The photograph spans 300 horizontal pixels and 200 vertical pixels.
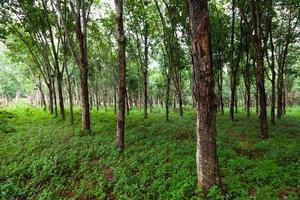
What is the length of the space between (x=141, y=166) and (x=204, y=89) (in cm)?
380

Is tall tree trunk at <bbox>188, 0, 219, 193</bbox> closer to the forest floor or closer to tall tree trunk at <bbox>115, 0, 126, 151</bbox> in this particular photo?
the forest floor

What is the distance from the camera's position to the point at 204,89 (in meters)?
4.62

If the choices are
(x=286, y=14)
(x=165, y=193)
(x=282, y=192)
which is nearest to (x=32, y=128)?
(x=165, y=193)

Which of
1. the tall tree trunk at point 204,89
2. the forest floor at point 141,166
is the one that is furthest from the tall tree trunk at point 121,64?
the tall tree trunk at point 204,89

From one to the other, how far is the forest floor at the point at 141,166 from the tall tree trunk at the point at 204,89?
25.1 inches

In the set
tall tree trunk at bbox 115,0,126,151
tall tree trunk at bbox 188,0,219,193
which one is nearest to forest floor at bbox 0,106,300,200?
tall tree trunk at bbox 188,0,219,193

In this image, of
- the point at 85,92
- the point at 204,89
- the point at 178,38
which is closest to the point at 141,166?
Result: the point at 204,89

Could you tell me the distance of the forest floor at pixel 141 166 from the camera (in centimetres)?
548

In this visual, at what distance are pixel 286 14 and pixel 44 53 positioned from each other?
17.9 meters

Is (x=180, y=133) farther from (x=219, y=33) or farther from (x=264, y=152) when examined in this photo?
→ (x=219, y=33)

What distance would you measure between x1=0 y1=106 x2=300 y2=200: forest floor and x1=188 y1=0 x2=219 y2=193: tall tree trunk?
637mm

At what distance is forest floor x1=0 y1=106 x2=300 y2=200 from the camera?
5.48m

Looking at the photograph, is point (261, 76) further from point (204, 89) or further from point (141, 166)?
point (141, 166)

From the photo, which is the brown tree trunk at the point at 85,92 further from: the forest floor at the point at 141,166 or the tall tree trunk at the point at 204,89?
the tall tree trunk at the point at 204,89
